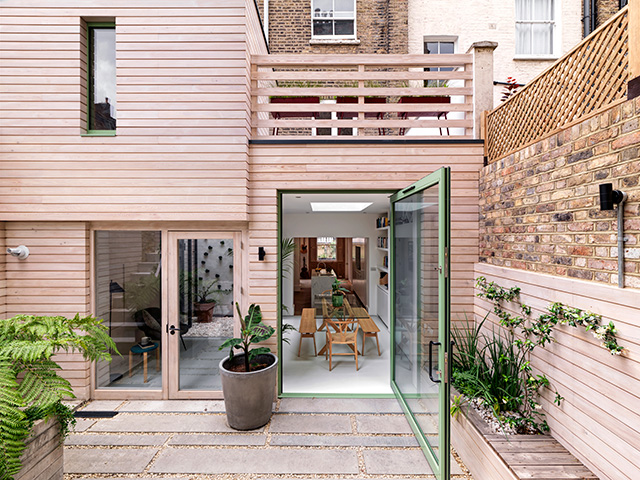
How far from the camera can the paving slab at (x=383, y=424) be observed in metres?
3.06

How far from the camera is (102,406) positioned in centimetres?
348

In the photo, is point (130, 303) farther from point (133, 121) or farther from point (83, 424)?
point (133, 121)

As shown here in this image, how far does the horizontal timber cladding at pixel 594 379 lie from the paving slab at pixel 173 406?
10.2 ft

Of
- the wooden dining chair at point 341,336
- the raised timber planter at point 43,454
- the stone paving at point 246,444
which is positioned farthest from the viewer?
the wooden dining chair at point 341,336

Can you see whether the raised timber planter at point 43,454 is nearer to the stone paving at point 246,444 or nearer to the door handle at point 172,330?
the stone paving at point 246,444

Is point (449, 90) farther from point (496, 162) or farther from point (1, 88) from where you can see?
point (1, 88)

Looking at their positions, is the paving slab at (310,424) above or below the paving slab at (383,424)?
above

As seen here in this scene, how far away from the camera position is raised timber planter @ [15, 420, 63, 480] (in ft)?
6.79

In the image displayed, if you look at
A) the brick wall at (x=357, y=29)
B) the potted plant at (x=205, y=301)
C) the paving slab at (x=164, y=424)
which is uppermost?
the brick wall at (x=357, y=29)

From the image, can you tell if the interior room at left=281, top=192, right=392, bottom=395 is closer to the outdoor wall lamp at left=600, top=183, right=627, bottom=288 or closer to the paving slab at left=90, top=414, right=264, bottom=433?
the paving slab at left=90, top=414, right=264, bottom=433

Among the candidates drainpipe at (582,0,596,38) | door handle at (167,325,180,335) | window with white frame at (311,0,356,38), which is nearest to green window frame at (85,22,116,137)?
door handle at (167,325,180,335)

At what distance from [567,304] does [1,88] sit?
5738mm

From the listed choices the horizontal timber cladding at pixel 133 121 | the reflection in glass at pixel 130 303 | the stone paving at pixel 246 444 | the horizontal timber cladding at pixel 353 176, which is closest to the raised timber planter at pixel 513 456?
the stone paving at pixel 246 444

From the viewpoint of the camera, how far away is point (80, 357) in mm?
3531
